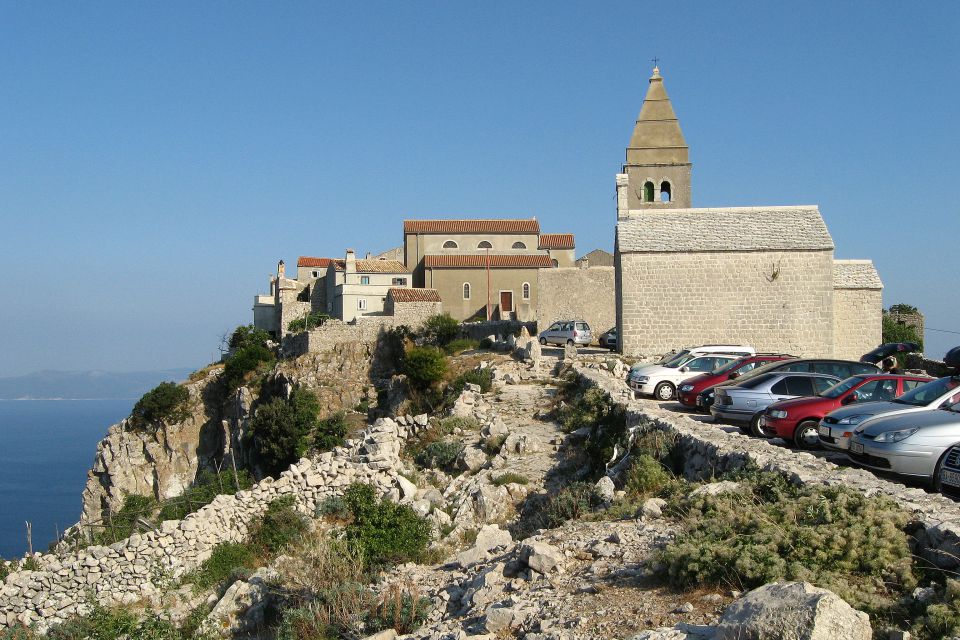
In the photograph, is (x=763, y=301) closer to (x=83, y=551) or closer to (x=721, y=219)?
(x=721, y=219)

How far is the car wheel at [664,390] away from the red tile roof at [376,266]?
115 ft

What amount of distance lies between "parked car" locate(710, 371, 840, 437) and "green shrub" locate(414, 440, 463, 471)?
540 centimetres

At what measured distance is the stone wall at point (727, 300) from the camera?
28422 millimetres

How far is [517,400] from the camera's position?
20.8 metres

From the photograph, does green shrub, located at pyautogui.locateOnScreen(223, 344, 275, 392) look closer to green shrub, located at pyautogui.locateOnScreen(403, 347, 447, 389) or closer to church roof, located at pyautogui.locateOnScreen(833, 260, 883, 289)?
green shrub, located at pyautogui.locateOnScreen(403, 347, 447, 389)

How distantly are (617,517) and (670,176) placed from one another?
33793 mm

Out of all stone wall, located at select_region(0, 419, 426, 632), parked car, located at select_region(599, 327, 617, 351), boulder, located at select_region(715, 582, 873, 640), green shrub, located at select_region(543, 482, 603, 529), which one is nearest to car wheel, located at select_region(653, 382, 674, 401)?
stone wall, located at select_region(0, 419, 426, 632)

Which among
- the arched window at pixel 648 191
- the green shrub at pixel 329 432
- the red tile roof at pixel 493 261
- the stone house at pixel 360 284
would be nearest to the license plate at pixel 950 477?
the green shrub at pixel 329 432

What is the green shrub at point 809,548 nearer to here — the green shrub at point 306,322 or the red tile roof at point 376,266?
the green shrub at point 306,322

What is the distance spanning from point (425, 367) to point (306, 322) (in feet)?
67.1

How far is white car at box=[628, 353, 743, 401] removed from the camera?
20.9 m

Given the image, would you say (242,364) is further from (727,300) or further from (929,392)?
(929,392)

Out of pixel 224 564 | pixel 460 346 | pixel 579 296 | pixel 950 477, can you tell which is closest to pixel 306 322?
pixel 460 346

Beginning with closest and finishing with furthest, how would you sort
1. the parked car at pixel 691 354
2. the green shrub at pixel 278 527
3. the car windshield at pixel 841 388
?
the green shrub at pixel 278 527 < the car windshield at pixel 841 388 < the parked car at pixel 691 354
